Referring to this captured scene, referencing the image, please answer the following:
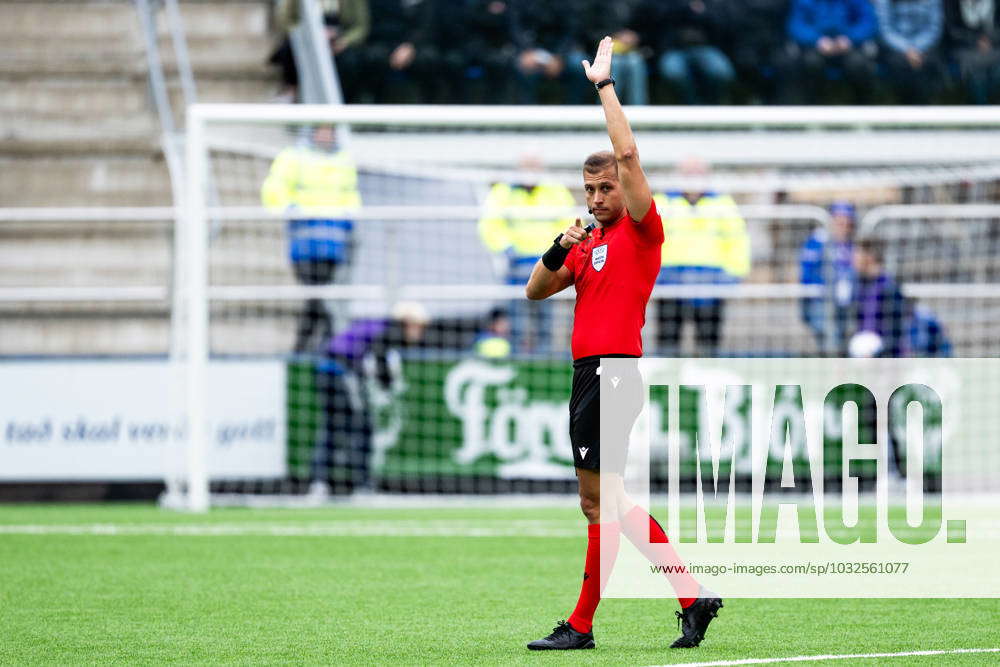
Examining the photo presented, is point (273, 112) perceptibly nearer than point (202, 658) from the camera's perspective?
No

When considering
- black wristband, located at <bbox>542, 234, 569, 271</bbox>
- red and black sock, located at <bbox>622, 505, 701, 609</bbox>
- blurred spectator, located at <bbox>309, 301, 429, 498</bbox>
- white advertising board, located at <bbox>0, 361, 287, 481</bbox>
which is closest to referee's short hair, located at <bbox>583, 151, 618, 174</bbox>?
black wristband, located at <bbox>542, 234, 569, 271</bbox>

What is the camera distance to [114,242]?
15.3 metres

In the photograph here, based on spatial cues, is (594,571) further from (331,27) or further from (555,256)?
(331,27)

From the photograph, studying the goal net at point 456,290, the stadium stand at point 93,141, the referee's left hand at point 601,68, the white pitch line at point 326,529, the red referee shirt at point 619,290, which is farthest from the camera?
the stadium stand at point 93,141

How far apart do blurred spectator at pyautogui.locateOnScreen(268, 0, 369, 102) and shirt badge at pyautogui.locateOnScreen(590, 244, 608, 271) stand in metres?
10.4

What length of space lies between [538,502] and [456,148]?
14.6 ft

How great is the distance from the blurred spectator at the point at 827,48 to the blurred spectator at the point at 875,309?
17.5 ft

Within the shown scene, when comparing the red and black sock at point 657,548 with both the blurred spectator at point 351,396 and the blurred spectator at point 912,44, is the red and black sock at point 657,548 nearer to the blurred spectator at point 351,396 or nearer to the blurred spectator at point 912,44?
the blurred spectator at point 351,396

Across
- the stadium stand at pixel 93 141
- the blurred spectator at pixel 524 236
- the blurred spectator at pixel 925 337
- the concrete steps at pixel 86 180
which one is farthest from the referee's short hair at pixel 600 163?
the concrete steps at pixel 86 180

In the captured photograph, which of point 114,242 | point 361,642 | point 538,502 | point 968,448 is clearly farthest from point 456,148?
point 361,642

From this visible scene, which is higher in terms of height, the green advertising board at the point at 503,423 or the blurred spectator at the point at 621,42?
the blurred spectator at the point at 621,42

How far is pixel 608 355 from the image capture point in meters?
5.39

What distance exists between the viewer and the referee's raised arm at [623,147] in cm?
510

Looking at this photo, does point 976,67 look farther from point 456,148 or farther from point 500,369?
point 500,369
